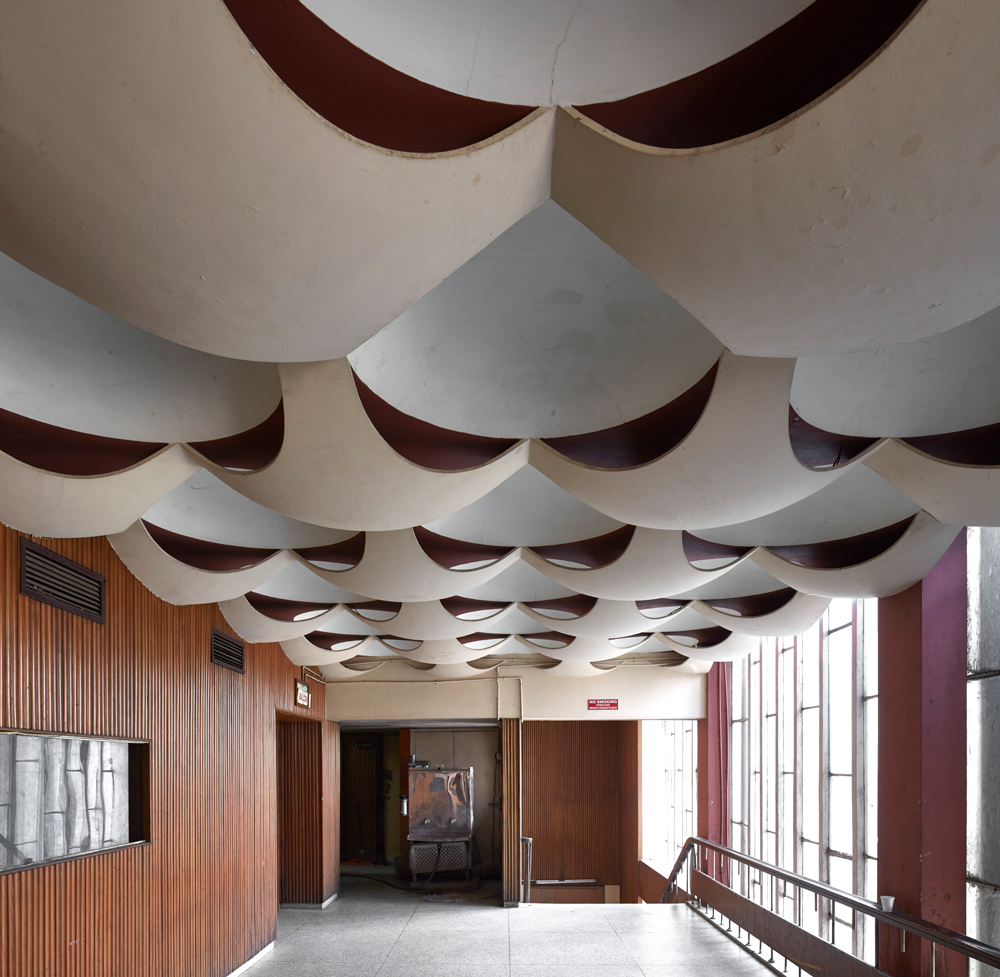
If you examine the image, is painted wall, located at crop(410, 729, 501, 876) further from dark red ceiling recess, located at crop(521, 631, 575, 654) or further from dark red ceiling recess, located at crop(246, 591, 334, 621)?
dark red ceiling recess, located at crop(246, 591, 334, 621)

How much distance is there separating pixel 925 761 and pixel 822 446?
11.1 ft

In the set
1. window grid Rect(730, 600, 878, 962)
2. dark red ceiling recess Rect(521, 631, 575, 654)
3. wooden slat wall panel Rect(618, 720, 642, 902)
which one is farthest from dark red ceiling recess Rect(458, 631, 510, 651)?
wooden slat wall panel Rect(618, 720, 642, 902)

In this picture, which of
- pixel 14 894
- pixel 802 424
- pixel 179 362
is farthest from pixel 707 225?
pixel 14 894

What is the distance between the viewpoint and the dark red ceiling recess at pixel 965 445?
14.5ft

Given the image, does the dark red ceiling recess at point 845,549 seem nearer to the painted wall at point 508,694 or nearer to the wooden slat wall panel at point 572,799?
the painted wall at point 508,694

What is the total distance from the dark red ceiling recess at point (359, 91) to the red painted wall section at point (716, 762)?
12446 mm

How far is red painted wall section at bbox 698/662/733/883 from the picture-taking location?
13430 millimetres

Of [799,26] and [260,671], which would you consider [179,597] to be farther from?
[799,26]

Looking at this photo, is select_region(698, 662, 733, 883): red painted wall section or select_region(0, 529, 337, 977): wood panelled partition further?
select_region(698, 662, 733, 883): red painted wall section

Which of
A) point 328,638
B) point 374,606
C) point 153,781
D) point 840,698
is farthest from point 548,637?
point 153,781

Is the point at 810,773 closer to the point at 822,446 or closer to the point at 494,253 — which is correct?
the point at 822,446

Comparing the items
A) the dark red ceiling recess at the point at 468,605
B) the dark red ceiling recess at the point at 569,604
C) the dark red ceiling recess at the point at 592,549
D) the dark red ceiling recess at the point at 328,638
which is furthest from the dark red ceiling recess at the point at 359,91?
the dark red ceiling recess at the point at 328,638

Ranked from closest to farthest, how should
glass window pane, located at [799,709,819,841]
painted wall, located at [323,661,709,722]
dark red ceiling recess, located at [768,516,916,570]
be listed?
dark red ceiling recess, located at [768,516,916,570] → glass window pane, located at [799,709,819,841] → painted wall, located at [323,661,709,722]

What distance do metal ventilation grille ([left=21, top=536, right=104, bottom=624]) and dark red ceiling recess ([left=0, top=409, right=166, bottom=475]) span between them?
0.81 metres
